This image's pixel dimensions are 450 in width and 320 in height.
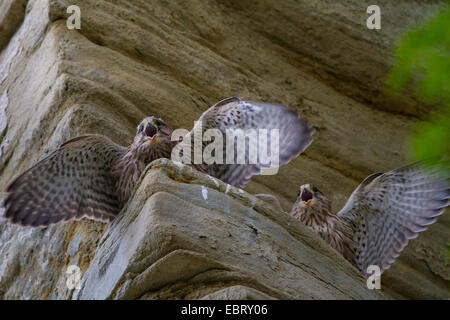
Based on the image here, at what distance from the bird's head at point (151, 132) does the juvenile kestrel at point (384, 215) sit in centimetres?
142

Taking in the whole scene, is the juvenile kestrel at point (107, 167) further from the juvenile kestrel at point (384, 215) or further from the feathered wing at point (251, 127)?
the juvenile kestrel at point (384, 215)

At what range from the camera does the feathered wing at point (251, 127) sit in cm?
553

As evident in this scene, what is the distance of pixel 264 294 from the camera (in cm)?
382

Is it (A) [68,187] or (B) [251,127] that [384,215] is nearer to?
(B) [251,127]

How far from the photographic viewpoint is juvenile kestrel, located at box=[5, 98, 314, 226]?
4992 mm

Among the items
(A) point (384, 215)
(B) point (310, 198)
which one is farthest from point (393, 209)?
(B) point (310, 198)

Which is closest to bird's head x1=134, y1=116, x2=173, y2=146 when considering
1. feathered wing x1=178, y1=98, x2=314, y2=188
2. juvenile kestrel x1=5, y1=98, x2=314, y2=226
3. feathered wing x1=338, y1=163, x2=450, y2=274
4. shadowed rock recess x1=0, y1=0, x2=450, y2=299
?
juvenile kestrel x1=5, y1=98, x2=314, y2=226

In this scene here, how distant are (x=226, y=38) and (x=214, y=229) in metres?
3.74

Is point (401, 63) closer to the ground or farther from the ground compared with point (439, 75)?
farther from the ground

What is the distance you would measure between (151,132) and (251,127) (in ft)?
2.61

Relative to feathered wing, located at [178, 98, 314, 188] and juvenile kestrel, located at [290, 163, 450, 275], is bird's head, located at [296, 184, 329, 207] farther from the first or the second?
feathered wing, located at [178, 98, 314, 188]

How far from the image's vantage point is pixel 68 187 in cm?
511
